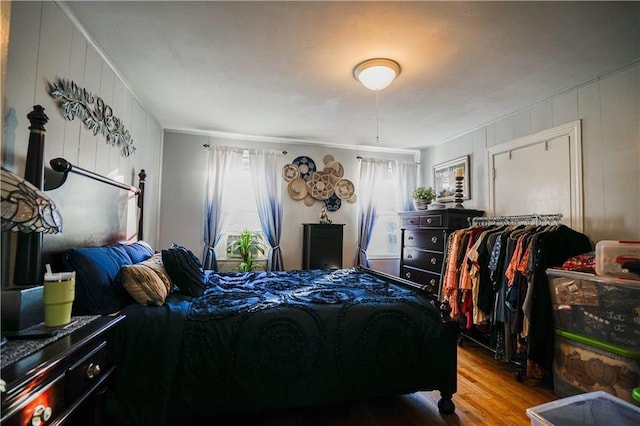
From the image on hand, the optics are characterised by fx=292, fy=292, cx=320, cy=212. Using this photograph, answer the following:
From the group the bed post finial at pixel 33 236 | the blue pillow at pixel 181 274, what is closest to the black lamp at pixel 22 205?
the bed post finial at pixel 33 236

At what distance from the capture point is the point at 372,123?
3.64m

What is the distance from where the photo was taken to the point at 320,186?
4.48 meters

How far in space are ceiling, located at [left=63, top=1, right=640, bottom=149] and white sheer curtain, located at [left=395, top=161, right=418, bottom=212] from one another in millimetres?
1575

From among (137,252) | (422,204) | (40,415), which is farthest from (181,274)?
(422,204)

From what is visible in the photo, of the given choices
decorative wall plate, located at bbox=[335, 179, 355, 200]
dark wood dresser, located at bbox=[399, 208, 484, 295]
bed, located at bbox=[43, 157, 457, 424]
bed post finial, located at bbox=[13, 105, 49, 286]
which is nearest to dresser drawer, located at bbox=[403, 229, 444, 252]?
dark wood dresser, located at bbox=[399, 208, 484, 295]

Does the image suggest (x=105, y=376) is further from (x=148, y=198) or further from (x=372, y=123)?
(x=372, y=123)

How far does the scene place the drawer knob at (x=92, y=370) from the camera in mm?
1125

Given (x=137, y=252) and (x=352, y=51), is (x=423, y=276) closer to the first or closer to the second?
(x=352, y=51)

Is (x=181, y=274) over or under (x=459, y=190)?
under

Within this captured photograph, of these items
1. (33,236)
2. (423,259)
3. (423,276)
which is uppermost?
(33,236)

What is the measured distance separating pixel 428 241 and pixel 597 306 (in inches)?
67.7

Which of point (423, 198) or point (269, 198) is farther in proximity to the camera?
point (269, 198)

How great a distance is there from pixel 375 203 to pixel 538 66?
9.13 feet

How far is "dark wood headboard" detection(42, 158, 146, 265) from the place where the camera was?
1.58 metres
